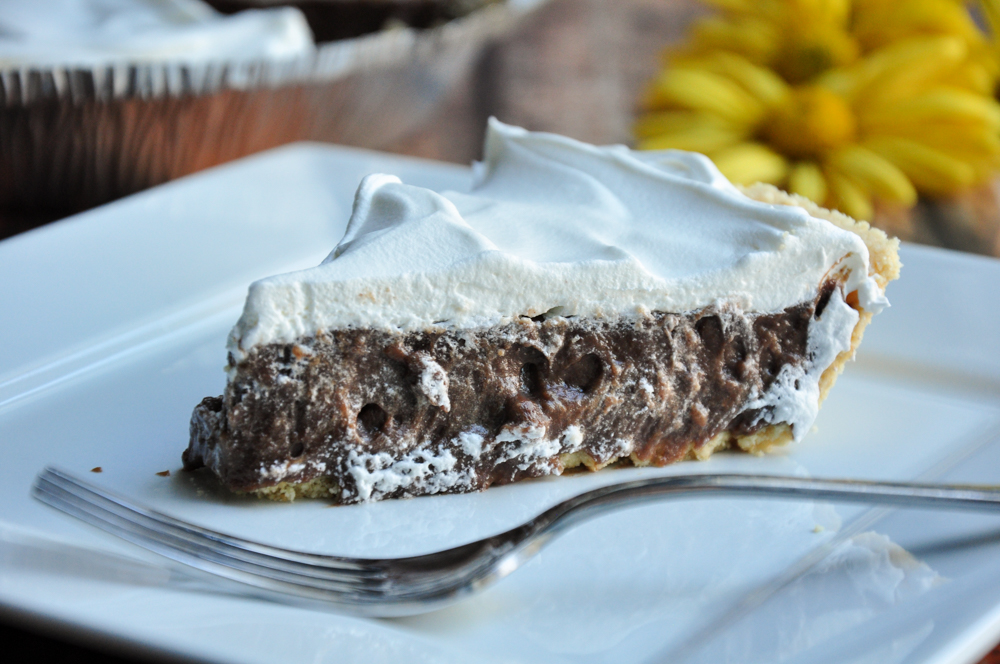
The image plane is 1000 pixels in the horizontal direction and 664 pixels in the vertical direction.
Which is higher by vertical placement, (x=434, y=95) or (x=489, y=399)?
(x=489, y=399)

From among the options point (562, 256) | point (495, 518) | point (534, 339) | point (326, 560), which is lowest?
point (495, 518)

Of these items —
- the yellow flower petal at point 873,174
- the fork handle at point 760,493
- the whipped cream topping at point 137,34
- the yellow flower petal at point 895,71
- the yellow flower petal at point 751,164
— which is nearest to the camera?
the fork handle at point 760,493

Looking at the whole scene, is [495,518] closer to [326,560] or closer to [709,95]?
[326,560]

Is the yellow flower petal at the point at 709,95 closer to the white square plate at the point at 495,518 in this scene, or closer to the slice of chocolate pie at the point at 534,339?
the white square plate at the point at 495,518

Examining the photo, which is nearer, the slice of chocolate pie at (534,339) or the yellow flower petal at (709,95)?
the slice of chocolate pie at (534,339)

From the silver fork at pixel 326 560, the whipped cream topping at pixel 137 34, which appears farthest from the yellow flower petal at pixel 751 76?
the silver fork at pixel 326 560

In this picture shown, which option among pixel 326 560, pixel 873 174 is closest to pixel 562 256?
pixel 326 560

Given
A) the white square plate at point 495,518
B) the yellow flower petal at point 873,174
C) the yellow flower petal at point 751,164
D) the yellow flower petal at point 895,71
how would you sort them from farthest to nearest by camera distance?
the yellow flower petal at point 895,71 < the yellow flower petal at point 873,174 < the yellow flower petal at point 751,164 < the white square plate at point 495,518
